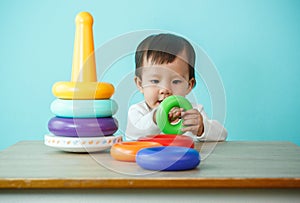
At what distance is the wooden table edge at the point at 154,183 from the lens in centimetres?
76

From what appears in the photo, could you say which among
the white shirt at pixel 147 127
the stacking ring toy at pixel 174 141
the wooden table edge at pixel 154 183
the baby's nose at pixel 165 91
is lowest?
the wooden table edge at pixel 154 183

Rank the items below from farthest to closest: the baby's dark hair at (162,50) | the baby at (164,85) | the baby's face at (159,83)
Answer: the baby's dark hair at (162,50)
the baby's face at (159,83)
the baby at (164,85)

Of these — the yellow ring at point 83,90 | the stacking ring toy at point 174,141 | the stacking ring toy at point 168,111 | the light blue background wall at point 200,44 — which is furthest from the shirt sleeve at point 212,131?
the light blue background wall at point 200,44

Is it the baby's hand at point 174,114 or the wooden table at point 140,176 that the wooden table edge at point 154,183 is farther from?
the baby's hand at point 174,114

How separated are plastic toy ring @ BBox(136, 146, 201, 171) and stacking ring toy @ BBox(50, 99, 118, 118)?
203 millimetres

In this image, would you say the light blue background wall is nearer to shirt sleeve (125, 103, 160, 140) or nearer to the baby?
the baby

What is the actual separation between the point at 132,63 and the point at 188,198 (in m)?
1.29

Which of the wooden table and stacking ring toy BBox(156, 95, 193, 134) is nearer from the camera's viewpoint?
the wooden table

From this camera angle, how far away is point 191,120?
1.18 metres

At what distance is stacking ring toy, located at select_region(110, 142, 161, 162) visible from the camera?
3.03 feet

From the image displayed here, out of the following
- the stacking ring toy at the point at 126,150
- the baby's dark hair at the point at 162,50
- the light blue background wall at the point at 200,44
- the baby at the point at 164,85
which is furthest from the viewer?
the light blue background wall at the point at 200,44

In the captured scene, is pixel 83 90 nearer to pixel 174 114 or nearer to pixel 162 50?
pixel 174 114

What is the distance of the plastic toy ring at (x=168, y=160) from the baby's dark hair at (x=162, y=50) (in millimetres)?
627

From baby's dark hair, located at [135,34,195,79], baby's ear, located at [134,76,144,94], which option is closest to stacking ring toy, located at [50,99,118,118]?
baby's ear, located at [134,76,144,94]
